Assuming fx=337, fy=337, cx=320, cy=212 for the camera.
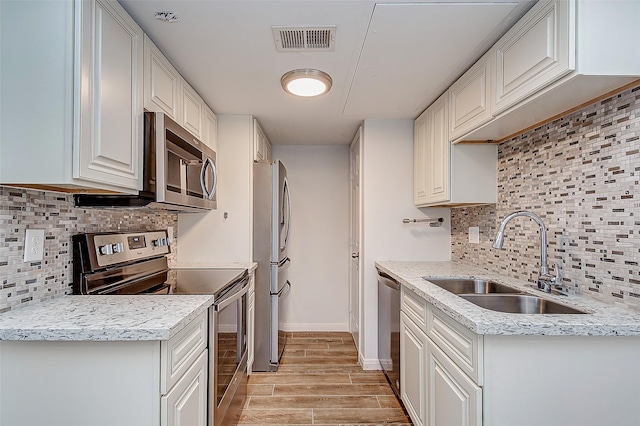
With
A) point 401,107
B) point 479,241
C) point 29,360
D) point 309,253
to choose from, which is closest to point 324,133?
point 401,107

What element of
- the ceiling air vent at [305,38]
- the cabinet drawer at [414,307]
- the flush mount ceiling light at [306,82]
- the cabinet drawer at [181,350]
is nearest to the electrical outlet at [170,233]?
the cabinet drawer at [181,350]

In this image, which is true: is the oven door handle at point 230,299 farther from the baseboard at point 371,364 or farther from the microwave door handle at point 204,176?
the baseboard at point 371,364

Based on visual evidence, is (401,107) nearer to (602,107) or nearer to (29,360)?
(602,107)

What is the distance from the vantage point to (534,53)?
53.7 inches

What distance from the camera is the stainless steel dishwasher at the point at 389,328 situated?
2301 mm

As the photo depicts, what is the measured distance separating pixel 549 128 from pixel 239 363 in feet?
7.36

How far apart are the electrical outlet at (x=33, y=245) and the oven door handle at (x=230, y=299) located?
29.1 inches

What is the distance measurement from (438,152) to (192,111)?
1710 millimetres

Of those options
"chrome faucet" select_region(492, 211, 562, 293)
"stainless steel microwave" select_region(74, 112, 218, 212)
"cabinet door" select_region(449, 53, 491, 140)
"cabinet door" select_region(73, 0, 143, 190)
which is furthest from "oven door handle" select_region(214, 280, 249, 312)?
"cabinet door" select_region(449, 53, 491, 140)

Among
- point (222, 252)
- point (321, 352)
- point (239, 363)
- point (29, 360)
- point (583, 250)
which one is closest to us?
point (29, 360)

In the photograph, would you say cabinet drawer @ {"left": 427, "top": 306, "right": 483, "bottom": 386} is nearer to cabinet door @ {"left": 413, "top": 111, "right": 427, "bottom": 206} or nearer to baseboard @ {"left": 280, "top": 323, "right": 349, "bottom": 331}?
cabinet door @ {"left": 413, "top": 111, "right": 427, "bottom": 206}

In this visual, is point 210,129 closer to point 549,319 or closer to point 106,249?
point 106,249

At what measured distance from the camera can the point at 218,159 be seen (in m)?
2.81

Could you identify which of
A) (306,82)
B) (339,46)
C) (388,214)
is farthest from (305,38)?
(388,214)
